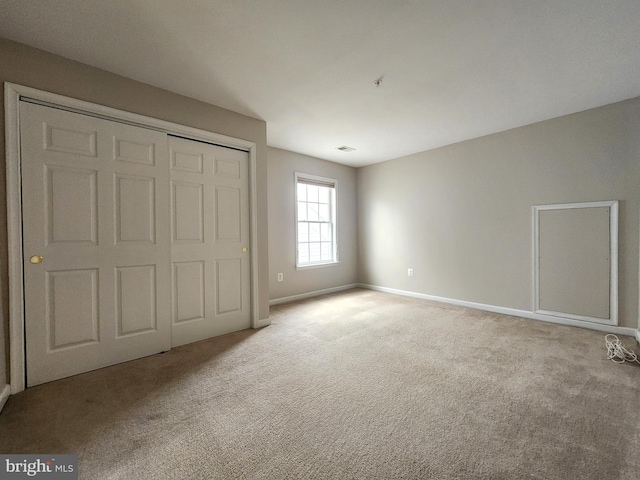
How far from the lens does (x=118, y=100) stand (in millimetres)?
2320

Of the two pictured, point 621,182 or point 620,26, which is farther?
point 621,182

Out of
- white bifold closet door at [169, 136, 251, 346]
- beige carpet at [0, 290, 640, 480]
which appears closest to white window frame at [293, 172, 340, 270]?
white bifold closet door at [169, 136, 251, 346]

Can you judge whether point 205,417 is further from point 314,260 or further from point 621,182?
point 621,182

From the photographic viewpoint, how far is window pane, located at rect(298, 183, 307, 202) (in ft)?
15.7

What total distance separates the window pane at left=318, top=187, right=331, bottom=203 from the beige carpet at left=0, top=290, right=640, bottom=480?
3.03 m

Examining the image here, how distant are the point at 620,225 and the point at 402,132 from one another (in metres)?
2.67

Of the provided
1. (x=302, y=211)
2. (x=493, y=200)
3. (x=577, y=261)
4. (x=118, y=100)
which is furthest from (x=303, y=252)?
(x=577, y=261)

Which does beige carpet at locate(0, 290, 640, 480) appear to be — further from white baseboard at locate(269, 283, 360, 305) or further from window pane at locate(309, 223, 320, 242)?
window pane at locate(309, 223, 320, 242)

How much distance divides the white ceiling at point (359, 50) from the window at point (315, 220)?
5.99ft

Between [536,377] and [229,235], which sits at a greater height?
[229,235]

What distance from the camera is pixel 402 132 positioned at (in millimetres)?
3713

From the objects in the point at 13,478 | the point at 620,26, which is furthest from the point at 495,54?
the point at 13,478

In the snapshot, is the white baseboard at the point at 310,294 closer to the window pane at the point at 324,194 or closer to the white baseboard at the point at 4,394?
the window pane at the point at 324,194

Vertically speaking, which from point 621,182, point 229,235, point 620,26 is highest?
point 620,26
